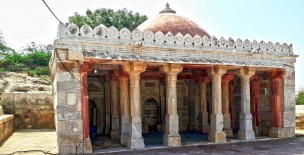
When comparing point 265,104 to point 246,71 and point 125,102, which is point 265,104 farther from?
point 125,102

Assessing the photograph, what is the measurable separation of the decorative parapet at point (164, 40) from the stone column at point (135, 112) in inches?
26.9

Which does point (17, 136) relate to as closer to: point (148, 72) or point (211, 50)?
point (148, 72)

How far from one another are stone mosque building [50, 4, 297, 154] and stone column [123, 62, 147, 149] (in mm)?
28

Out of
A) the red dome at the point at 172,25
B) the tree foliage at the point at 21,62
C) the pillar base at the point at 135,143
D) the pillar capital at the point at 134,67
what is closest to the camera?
the pillar base at the point at 135,143

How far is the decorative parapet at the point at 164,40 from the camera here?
777cm

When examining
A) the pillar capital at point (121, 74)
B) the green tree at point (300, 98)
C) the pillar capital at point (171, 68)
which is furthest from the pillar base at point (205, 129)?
the green tree at point (300, 98)

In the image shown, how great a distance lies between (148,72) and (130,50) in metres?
4.13

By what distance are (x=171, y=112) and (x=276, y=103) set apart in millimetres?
4364

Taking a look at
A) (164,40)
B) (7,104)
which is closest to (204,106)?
(164,40)

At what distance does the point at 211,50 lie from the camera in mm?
9391

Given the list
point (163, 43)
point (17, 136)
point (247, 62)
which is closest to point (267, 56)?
point (247, 62)

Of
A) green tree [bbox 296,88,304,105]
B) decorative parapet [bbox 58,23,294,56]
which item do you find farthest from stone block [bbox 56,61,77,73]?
green tree [bbox 296,88,304,105]

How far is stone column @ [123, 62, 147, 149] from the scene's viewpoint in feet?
27.8

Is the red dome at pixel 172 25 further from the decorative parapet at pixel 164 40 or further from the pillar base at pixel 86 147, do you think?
the pillar base at pixel 86 147
